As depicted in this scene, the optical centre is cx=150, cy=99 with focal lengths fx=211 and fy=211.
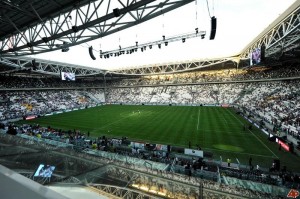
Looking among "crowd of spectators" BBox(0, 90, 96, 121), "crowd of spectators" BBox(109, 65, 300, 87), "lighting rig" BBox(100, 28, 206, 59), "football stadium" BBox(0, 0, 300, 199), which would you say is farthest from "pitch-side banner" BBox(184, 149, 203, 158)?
"crowd of spectators" BBox(109, 65, 300, 87)

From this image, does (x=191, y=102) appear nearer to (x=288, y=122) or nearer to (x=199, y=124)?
(x=199, y=124)

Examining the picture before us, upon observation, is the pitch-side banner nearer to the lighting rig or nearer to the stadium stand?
the stadium stand

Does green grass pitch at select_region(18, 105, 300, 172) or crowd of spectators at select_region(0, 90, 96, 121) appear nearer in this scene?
green grass pitch at select_region(18, 105, 300, 172)

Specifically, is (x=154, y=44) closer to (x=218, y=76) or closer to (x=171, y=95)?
(x=171, y=95)

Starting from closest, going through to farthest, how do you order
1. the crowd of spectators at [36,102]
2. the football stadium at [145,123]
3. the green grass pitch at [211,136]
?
the football stadium at [145,123] → the green grass pitch at [211,136] → the crowd of spectators at [36,102]

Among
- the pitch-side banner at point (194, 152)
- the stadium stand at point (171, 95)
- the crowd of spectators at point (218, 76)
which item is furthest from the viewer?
the crowd of spectators at point (218, 76)

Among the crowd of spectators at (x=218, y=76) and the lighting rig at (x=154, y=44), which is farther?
the crowd of spectators at (x=218, y=76)

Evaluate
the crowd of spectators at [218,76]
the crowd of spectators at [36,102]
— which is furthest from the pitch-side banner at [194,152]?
the crowd of spectators at [218,76]

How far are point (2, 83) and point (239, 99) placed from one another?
57948mm

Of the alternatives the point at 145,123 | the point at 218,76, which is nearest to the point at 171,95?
the point at 218,76

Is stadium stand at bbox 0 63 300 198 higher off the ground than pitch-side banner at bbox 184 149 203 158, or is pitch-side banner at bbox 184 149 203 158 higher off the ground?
stadium stand at bbox 0 63 300 198

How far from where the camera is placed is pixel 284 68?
50281 millimetres

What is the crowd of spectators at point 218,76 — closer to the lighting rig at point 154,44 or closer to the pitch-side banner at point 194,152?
the lighting rig at point 154,44

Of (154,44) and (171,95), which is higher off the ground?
(154,44)
